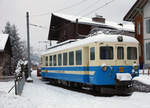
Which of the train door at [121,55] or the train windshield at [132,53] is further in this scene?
the train windshield at [132,53]

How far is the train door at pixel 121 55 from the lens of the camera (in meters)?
12.4

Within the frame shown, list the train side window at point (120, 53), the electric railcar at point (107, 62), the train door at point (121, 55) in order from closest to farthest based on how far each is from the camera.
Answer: the electric railcar at point (107, 62) → the train door at point (121, 55) → the train side window at point (120, 53)

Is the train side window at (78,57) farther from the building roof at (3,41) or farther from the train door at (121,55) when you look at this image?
the building roof at (3,41)

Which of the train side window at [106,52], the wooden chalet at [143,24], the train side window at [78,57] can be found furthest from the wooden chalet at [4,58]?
the train side window at [106,52]

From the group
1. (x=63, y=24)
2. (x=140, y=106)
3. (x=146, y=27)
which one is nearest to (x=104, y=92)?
(x=140, y=106)

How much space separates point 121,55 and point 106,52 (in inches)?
30.4

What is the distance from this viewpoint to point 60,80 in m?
18.5

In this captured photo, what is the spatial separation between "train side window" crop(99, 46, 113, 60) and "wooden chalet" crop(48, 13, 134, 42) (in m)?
24.0

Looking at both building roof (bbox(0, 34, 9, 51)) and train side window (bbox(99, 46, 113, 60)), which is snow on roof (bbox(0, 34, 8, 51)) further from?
train side window (bbox(99, 46, 113, 60))

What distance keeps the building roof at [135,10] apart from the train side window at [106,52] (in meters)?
14.0

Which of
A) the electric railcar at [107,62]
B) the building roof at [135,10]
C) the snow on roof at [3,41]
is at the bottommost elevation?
the electric railcar at [107,62]

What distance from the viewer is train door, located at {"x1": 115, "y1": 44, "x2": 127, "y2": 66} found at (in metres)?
12.4

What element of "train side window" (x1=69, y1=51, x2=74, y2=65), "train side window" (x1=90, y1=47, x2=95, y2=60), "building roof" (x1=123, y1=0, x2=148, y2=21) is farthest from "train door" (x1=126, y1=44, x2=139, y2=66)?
"building roof" (x1=123, y1=0, x2=148, y2=21)

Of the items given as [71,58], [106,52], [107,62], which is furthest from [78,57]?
[107,62]
